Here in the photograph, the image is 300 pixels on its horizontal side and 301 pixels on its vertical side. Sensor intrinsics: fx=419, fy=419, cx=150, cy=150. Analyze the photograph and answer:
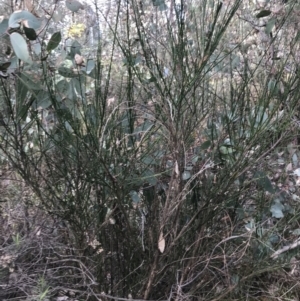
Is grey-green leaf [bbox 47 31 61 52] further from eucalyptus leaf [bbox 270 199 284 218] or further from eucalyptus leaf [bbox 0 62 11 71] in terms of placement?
eucalyptus leaf [bbox 270 199 284 218]

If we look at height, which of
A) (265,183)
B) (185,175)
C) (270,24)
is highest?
(270,24)

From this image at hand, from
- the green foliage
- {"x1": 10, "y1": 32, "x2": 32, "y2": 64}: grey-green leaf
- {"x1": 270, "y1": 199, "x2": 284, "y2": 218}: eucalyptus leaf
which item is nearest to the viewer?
{"x1": 10, "y1": 32, "x2": 32, "y2": 64}: grey-green leaf

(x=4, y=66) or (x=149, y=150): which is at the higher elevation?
(x=4, y=66)

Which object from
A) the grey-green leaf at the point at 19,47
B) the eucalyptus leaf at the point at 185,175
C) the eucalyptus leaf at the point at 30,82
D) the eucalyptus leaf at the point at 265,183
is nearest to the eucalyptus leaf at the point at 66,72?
the eucalyptus leaf at the point at 30,82

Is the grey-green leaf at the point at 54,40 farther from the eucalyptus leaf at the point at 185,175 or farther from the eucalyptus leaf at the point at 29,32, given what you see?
the eucalyptus leaf at the point at 185,175

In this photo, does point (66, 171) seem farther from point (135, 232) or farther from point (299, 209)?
point (299, 209)

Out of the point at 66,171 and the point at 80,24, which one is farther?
the point at 80,24

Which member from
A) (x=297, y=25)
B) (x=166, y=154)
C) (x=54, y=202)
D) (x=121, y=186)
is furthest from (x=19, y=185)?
(x=297, y=25)

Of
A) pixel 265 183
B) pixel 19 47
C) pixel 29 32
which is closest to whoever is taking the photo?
Answer: pixel 19 47

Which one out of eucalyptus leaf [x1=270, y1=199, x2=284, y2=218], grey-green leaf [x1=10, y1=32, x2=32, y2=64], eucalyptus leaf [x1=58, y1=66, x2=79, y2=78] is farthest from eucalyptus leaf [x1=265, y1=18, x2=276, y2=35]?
grey-green leaf [x1=10, y1=32, x2=32, y2=64]

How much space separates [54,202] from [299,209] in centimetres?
111

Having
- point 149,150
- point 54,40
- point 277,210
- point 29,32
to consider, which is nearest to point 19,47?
point 29,32

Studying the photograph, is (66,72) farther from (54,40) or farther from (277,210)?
(277,210)

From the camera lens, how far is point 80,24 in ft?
5.83
